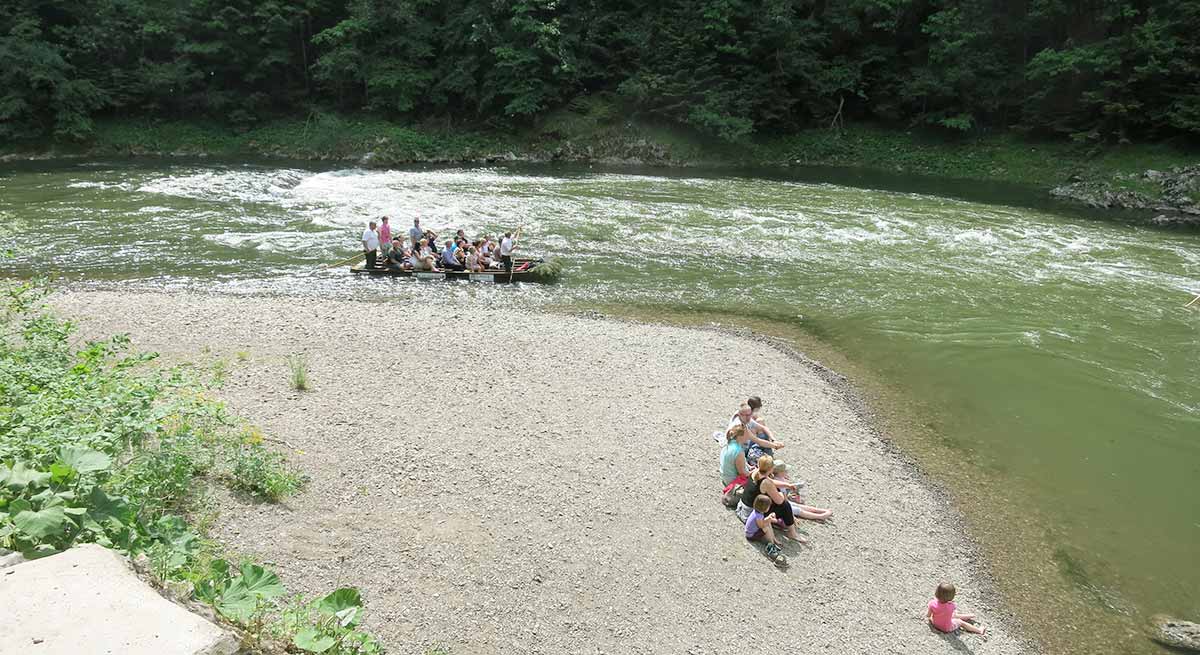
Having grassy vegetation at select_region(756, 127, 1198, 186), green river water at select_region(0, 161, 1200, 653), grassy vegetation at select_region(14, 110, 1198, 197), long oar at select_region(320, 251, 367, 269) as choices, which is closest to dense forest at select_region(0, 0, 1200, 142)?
grassy vegetation at select_region(14, 110, 1198, 197)

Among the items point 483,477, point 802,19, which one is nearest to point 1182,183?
point 802,19

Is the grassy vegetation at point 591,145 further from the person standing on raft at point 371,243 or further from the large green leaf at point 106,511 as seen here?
the large green leaf at point 106,511

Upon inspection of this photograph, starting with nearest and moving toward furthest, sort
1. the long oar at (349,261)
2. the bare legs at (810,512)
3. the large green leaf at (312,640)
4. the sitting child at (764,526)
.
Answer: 1. the large green leaf at (312,640)
2. the sitting child at (764,526)
3. the bare legs at (810,512)
4. the long oar at (349,261)

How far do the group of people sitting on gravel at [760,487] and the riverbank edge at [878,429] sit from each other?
6.16 feet

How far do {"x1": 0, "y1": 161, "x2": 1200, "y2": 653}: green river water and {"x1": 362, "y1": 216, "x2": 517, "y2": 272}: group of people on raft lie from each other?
778 mm

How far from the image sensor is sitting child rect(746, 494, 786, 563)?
28.0 ft

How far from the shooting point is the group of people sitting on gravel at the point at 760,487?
28.5ft

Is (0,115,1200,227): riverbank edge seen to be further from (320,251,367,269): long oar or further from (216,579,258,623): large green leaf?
(216,579,258,623): large green leaf

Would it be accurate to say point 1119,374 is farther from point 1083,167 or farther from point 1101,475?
point 1083,167

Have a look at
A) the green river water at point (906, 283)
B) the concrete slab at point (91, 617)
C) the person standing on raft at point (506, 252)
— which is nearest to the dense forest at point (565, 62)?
the green river water at point (906, 283)

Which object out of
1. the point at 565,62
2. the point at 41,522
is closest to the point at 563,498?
the point at 41,522

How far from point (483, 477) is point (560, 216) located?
1704cm

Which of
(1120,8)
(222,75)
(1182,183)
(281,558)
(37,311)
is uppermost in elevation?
(1120,8)

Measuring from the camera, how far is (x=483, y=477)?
9.29m
